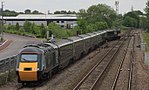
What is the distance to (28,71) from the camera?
21.2 metres

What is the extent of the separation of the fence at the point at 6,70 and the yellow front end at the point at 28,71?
5.89 feet

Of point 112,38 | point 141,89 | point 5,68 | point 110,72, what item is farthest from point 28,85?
point 112,38

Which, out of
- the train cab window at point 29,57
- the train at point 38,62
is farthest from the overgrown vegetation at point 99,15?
the train cab window at point 29,57

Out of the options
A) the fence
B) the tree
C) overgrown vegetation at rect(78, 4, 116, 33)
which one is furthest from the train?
the tree

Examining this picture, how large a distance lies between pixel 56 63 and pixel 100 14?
4197 inches

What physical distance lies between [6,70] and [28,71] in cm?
319

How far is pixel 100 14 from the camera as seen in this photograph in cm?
13162

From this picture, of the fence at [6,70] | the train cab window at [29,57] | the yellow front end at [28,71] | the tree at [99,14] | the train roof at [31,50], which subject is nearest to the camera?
the yellow front end at [28,71]

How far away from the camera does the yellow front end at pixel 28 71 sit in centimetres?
2128

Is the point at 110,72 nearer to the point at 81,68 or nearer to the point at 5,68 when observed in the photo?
the point at 81,68

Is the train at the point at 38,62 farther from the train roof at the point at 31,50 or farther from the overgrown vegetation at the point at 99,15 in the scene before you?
the overgrown vegetation at the point at 99,15

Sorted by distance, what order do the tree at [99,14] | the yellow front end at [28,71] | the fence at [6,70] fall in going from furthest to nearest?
the tree at [99,14], the fence at [6,70], the yellow front end at [28,71]

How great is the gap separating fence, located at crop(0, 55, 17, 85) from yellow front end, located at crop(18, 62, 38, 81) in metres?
1.79

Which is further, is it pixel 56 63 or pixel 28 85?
pixel 56 63
